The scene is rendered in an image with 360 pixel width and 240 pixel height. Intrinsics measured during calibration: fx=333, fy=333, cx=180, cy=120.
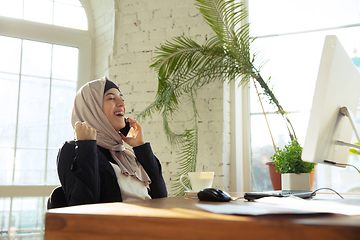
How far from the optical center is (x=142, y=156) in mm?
1752

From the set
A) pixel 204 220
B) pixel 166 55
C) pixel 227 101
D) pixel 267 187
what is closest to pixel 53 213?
pixel 204 220

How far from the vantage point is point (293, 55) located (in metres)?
2.98

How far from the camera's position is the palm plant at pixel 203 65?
8.07ft

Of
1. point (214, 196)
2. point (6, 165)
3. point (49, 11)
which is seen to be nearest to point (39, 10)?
point (49, 11)

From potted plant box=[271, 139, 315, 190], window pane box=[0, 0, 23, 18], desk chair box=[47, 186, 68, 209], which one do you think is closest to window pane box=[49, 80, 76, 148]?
window pane box=[0, 0, 23, 18]

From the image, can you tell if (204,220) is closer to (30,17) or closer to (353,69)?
(353,69)

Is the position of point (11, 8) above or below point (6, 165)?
above

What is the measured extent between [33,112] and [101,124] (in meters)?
1.63

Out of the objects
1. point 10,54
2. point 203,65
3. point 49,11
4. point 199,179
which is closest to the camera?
point 199,179

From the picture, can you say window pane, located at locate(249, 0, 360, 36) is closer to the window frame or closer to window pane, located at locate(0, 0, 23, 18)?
the window frame

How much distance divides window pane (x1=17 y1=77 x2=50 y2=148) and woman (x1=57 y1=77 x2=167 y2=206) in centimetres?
151

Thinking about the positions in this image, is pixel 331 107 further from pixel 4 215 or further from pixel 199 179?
pixel 4 215

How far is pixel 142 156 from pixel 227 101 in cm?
134

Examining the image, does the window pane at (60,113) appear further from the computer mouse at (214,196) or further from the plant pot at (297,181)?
the computer mouse at (214,196)
